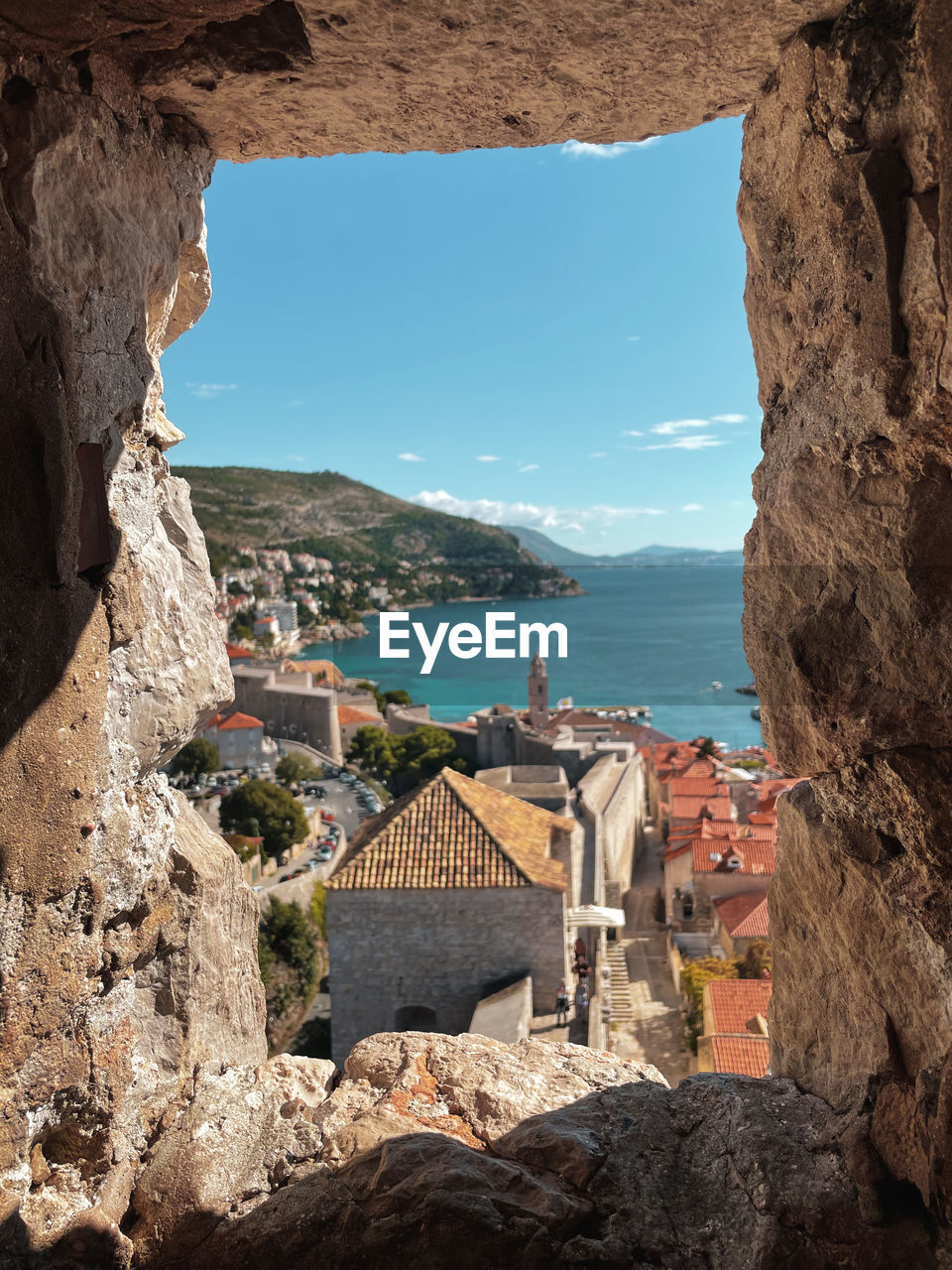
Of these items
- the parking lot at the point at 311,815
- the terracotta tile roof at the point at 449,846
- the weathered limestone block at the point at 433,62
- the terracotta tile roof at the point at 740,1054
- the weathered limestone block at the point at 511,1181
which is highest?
the weathered limestone block at the point at 433,62

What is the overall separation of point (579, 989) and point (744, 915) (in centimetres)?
507

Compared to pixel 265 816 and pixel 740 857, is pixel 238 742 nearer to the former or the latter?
pixel 265 816

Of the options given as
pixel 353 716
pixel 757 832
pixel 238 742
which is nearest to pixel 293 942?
pixel 757 832

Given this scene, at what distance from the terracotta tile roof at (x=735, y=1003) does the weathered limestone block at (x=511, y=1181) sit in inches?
376

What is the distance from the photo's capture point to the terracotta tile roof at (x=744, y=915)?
653 inches

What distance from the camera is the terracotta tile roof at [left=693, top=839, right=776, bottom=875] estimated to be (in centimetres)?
1931

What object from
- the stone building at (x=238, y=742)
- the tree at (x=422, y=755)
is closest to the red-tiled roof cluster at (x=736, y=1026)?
the tree at (x=422, y=755)

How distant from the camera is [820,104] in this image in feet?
7.99

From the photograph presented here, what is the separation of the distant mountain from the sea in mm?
3648

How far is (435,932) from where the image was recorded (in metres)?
11.8

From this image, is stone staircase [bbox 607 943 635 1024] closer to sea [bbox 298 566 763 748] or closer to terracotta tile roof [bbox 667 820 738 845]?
terracotta tile roof [bbox 667 820 738 845]

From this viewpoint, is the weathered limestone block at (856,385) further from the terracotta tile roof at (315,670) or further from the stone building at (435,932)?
the terracotta tile roof at (315,670)

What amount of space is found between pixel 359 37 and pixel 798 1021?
11.0ft

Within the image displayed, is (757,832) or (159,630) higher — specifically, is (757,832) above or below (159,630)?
below
